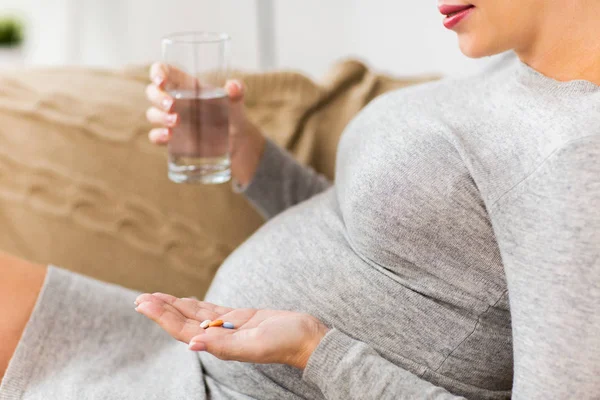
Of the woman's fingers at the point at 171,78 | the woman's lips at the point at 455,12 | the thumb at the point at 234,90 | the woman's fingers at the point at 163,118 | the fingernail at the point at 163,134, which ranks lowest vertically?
the fingernail at the point at 163,134

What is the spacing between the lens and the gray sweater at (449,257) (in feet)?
2.39

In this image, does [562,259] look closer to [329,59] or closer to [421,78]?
[421,78]

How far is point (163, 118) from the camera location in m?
1.16

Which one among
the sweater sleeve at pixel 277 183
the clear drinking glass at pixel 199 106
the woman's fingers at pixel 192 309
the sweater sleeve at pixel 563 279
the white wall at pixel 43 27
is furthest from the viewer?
the white wall at pixel 43 27

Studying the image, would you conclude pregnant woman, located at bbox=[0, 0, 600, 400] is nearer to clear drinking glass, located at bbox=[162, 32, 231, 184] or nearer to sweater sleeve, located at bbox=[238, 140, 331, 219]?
clear drinking glass, located at bbox=[162, 32, 231, 184]

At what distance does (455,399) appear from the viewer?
0.80m

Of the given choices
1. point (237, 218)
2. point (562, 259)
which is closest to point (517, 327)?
point (562, 259)

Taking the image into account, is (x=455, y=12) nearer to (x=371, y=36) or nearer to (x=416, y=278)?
(x=416, y=278)

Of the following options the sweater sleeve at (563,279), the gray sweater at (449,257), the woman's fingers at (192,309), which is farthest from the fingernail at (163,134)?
the sweater sleeve at (563,279)

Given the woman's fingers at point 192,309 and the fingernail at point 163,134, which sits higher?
the fingernail at point 163,134

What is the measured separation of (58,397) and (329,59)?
5.52 feet

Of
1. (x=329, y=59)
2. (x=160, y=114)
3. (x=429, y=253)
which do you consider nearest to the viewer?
(x=429, y=253)

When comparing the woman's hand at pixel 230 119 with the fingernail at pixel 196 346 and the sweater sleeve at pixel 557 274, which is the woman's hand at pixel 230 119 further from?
the sweater sleeve at pixel 557 274

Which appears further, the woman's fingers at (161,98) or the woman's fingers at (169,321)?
the woman's fingers at (161,98)
